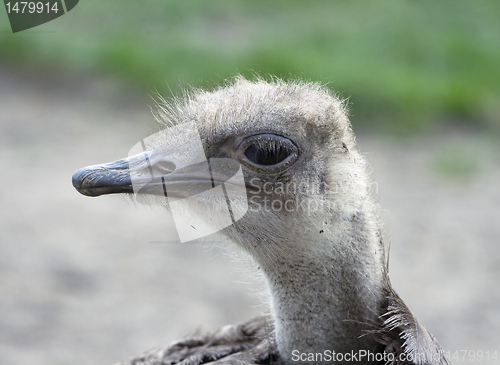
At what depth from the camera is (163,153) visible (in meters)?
2.06

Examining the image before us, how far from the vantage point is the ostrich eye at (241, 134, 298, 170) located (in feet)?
6.54

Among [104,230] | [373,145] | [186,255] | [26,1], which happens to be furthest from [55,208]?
[373,145]

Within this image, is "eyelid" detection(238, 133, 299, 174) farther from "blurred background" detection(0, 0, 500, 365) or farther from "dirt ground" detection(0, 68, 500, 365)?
"dirt ground" detection(0, 68, 500, 365)

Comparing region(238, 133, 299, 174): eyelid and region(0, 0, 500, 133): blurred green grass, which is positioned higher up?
region(0, 0, 500, 133): blurred green grass

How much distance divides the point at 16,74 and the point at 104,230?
3.10 metres

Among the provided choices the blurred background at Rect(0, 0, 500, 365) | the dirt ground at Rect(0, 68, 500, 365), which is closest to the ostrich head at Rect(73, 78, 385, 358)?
the blurred background at Rect(0, 0, 500, 365)

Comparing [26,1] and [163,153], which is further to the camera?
[26,1]

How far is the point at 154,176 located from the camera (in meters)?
2.00

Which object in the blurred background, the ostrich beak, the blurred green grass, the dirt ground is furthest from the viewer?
the blurred green grass

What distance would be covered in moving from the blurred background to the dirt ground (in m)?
0.01

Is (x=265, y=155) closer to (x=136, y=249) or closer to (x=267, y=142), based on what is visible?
(x=267, y=142)

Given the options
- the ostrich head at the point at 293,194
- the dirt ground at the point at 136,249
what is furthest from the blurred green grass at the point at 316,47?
the ostrich head at the point at 293,194

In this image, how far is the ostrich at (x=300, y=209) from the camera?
6.56 feet

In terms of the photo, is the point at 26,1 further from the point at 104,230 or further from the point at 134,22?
the point at 134,22
